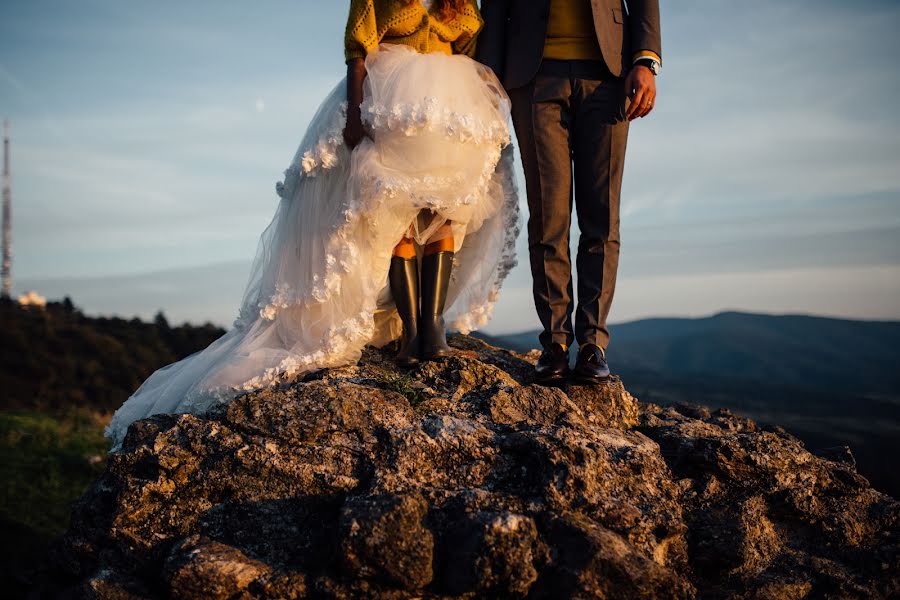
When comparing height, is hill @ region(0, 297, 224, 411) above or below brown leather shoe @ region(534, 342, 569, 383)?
below

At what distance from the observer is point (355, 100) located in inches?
166

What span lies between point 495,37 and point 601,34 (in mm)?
721

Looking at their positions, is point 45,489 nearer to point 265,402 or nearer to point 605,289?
point 265,402

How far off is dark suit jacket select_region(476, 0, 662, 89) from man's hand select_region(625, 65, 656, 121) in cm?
10

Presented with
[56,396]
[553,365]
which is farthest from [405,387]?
[56,396]

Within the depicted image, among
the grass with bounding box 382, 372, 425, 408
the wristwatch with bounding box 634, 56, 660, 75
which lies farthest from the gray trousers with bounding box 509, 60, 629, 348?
the grass with bounding box 382, 372, 425, 408

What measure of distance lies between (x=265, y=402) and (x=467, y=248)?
1.88 meters

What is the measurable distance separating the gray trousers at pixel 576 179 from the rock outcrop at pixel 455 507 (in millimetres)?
614

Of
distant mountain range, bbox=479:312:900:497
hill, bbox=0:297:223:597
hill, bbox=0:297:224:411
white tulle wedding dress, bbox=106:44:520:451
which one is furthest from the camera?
distant mountain range, bbox=479:312:900:497

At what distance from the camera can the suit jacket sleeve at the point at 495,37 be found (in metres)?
4.58

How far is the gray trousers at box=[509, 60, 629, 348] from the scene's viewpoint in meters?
4.34

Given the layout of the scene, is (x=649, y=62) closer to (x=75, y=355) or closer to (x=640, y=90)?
(x=640, y=90)

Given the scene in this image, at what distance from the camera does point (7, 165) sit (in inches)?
894

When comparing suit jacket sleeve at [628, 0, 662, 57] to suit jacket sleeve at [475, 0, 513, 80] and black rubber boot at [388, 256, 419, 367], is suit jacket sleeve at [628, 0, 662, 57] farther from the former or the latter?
black rubber boot at [388, 256, 419, 367]
